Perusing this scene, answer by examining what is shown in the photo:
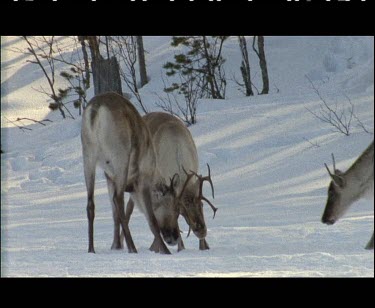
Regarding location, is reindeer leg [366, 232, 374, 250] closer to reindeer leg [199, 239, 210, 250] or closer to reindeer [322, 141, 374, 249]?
reindeer [322, 141, 374, 249]

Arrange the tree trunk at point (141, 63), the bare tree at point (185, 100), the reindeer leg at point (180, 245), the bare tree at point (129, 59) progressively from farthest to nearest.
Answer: the tree trunk at point (141, 63) < the bare tree at point (129, 59) < the bare tree at point (185, 100) < the reindeer leg at point (180, 245)

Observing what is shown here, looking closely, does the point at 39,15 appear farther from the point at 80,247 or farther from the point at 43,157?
the point at 43,157

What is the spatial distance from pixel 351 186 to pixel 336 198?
8.5 inches

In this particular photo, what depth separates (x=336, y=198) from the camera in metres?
7.64

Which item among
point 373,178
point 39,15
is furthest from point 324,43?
point 39,15

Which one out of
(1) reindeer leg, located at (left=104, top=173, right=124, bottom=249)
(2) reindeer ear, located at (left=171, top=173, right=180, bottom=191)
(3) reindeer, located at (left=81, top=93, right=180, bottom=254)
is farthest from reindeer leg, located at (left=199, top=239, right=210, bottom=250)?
(1) reindeer leg, located at (left=104, top=173, right=124, bottom=249)

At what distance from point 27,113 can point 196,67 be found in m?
2.44

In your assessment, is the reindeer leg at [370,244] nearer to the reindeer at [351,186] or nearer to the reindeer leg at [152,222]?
the reindeer at [351,186]

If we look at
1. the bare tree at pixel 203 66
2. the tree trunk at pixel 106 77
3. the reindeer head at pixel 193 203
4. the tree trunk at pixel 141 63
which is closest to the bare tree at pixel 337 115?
the bare tree at pixel 203 66

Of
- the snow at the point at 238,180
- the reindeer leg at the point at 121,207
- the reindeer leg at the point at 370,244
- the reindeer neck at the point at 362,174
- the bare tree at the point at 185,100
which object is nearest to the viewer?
the reindeer neck at the point at 362,174

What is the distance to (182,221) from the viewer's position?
10953 mm

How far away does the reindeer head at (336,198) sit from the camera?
7559 mm

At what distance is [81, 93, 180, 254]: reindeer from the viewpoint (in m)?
8.35

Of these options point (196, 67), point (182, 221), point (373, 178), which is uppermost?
point (196, 67)
